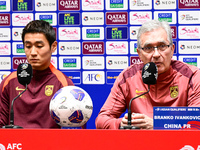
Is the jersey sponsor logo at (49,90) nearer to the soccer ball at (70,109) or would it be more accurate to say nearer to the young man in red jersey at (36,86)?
the young man in red jersey at (36,86)

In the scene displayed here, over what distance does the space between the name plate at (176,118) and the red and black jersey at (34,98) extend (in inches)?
29.4

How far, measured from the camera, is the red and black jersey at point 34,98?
1650 millimetres

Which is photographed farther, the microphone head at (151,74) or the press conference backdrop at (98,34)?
the press conference backdrop at (98,34)

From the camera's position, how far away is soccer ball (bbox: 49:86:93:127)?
3.62ft

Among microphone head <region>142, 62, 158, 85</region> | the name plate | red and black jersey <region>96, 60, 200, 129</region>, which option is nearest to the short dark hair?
red and black jersey <region>96, 60, 200, 129</region>

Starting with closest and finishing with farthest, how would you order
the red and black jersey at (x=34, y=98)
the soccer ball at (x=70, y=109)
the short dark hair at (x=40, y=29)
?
the soccer ball at (x=70, y=109) → the red and black jersey at (x=34, y=98) → the short dark hair at (x=40, y=29)

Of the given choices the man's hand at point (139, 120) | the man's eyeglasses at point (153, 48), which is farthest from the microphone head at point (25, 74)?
the man's eyeglasses at point (153, 48)

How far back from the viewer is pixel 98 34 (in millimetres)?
2783

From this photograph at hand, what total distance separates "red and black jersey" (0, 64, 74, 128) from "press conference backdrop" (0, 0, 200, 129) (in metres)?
0.97

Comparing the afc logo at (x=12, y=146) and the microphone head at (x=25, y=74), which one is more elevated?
the microphone head at (x=25, y=74)

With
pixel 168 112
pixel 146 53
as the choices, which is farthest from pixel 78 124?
pixel 146 53

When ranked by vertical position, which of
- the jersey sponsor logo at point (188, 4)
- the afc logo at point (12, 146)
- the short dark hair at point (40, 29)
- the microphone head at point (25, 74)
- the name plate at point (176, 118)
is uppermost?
the jersey sponsor logo at point (188, 4)

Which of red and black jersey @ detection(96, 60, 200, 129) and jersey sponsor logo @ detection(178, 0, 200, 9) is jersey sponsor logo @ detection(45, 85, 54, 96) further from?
jersey sponsor logo @ detection(178, 0, 200, 9)

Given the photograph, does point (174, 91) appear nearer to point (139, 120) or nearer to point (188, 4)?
point (139, 120)
